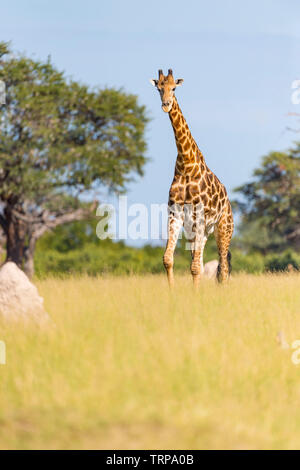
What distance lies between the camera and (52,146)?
32.4 m

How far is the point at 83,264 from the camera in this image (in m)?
34.7

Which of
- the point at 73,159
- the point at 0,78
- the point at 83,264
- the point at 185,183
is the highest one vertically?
the point at 0,78

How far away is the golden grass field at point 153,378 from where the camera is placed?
645 cm

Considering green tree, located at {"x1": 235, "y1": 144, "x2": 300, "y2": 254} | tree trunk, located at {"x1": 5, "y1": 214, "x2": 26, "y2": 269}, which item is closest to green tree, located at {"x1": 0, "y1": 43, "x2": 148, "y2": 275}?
tree trunk, located at {"x1": 5, "y1": 214, "x2": 26, "y2": 269}

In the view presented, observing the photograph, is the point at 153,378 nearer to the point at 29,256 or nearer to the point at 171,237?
the point at 171,237

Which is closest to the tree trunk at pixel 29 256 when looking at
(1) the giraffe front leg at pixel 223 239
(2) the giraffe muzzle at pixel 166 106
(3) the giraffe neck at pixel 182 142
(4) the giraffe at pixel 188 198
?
(1) the giraffe front leg at pixel 223 239

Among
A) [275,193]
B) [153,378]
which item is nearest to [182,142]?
[153,378]

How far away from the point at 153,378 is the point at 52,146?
86.3 ft

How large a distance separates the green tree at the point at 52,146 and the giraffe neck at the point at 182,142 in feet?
62.5

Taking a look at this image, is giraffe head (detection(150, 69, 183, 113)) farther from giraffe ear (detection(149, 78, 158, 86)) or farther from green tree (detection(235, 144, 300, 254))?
green tree (detection(235, 144, 300, 254))

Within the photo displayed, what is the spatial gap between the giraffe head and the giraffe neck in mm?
861
